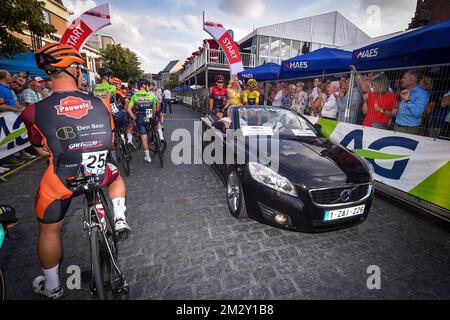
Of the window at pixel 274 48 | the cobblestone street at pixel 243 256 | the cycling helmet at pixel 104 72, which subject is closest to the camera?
the cobblestone street at pixel 243 256

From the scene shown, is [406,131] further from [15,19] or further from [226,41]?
[15,19]

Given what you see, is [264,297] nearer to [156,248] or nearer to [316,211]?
[316,211]

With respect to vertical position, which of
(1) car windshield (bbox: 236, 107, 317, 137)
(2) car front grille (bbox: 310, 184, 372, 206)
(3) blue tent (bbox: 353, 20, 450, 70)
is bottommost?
(2) car front grille (bbox: 310, 184, 372, 206)

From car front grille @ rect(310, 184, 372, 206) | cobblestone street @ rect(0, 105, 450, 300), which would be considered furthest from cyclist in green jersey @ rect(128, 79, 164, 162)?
car front grille @ rect(310, 184, 372, 206)

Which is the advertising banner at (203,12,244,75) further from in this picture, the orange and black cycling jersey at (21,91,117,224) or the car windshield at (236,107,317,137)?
the orange and black cycling jersey at (21,91,117,224)

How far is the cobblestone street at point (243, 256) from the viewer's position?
7.37 feet

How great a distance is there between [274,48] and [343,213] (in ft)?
70.7

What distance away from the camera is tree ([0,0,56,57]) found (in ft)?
24.9

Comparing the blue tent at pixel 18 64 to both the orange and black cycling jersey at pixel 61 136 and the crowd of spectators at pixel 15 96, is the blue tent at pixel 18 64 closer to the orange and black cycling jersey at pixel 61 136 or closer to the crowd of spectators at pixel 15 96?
the crowd of spectators at pixel 15 96

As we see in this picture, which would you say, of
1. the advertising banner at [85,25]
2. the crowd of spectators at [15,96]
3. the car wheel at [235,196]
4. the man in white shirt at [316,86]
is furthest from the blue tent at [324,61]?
the crowd of spectators at [15,96]

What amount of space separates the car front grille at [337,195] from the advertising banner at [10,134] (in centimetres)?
660

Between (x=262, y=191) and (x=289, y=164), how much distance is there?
0.50m

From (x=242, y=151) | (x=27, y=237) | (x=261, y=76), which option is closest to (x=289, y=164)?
(x=242, y=151)

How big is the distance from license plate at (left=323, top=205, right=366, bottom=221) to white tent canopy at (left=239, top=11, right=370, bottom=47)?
20.9 meters
